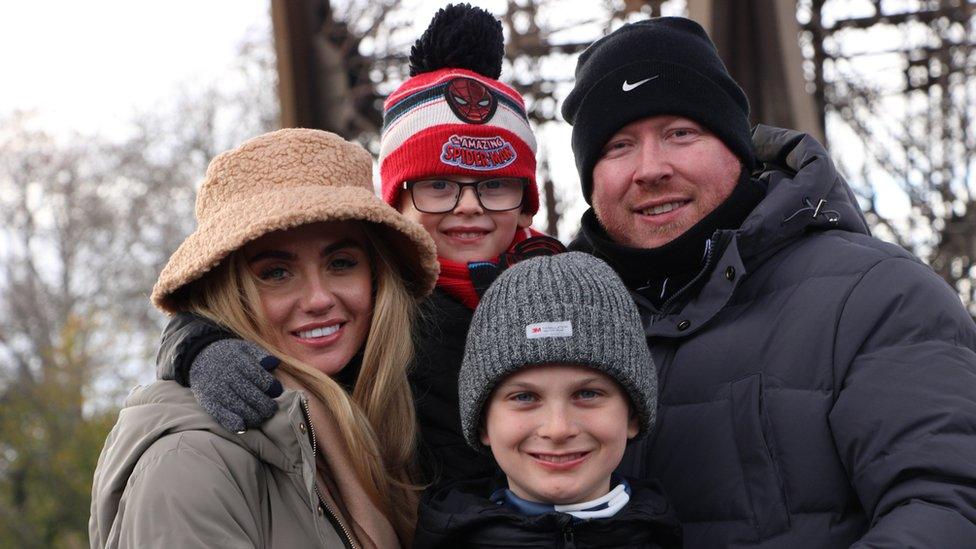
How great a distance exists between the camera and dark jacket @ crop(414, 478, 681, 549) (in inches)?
97.6

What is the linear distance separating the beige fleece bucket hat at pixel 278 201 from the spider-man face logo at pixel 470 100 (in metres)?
0.48

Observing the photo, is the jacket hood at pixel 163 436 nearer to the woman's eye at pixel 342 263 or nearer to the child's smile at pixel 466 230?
the woman's eye at pixel 342 263

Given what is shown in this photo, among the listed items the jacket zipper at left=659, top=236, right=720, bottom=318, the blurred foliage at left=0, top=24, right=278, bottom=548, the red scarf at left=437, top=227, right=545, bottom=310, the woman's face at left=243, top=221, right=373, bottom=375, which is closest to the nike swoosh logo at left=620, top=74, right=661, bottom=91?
the jacket zipper at left=659, top=236, right=720, bottom=318

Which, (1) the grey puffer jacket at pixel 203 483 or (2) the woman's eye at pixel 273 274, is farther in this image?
(2) the woman's eye at pixel 273 274

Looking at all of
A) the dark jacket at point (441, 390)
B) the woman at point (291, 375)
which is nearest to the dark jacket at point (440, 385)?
the dark jacket at point (441, 390)

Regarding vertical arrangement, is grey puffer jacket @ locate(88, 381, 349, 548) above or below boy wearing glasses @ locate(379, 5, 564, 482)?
below

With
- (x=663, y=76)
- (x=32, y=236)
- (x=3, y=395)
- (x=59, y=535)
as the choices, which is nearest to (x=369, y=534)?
(x=663, y=76)

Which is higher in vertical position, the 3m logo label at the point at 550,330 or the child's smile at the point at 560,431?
the 3m logo label at the point at 550,330

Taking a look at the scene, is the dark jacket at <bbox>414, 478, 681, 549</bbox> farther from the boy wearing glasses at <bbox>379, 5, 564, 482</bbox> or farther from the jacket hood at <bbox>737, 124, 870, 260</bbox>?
the jacket hood at <bbox>737, 124, 870, 260</bbox>

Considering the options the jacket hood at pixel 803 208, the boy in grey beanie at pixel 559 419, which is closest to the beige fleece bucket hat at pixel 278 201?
the boy in grey beanie at pixel 559 419

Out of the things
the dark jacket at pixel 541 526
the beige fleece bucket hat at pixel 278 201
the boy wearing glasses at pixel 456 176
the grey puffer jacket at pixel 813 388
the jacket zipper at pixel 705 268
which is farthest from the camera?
the boy wearing glasses at pixel 456 176

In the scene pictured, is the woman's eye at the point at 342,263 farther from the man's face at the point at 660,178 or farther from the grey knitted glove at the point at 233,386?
the man's face at the point at 660,178

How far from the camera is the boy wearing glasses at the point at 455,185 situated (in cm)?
314

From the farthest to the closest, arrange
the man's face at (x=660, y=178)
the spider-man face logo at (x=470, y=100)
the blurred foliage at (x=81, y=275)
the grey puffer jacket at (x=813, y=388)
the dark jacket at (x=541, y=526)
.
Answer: the blurred foliage at (x=81, y=275)
the spider-man face logo at (x=470, y=100)
the man's face at (x=660, y=178)
the dark jacket at (x=541, y=526)
the grey puffer jacket at (x=813, y=388)
